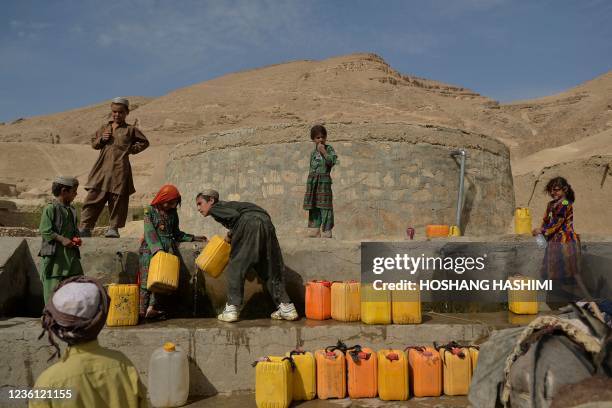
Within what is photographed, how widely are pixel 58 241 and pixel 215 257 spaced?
111 centimetres

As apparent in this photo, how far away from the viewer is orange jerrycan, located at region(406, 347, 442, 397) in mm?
3326

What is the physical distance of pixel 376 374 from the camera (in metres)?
3.35

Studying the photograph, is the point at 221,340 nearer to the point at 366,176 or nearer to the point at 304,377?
the point at 304,377

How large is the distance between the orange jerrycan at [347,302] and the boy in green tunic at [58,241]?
1934mm

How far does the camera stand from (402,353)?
3385 mm

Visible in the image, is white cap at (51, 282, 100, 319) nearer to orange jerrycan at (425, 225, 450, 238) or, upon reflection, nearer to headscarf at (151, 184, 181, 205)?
headscarf at (151, 184, 181, 205)

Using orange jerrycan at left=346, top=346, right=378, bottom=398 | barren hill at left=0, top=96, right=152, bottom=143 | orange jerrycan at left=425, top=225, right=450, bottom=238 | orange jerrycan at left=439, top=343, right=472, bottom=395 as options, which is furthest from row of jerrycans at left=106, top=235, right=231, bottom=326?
barren hill at left=0, top=96, right=152, bottom=143

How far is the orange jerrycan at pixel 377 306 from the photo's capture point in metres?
3.72

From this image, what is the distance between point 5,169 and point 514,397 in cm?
4078

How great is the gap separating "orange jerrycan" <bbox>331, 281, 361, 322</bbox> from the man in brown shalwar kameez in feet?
7.44

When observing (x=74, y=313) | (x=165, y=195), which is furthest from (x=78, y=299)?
(x=165, y=195)

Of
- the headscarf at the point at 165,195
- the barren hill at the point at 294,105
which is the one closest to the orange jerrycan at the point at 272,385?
the headscarf at the point at 165,195

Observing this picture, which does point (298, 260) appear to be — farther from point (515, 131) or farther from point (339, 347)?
point (515, 131)

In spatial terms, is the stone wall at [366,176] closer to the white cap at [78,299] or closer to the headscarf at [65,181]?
the headscarf at [65,181]
